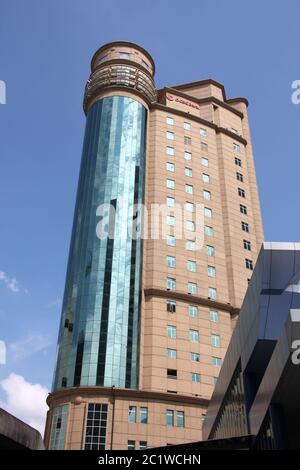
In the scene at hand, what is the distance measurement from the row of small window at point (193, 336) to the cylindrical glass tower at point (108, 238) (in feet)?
12.4

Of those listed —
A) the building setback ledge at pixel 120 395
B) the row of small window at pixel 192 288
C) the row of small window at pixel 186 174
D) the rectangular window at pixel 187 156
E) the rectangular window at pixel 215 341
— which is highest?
the rectangular window at pixel 187 156

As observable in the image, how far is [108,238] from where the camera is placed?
5691 cm

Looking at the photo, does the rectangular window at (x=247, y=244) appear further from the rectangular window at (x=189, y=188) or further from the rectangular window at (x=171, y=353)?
the rectangular window at (x=171, y=353)

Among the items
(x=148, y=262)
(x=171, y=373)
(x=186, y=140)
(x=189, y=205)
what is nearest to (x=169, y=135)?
(x=186, y=140)

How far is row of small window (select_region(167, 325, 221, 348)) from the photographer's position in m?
53.2

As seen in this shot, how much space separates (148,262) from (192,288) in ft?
20.5

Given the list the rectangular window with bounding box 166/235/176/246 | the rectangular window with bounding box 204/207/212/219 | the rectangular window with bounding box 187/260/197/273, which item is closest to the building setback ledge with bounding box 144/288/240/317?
the rectangular window with bounding box 187/260/197/273

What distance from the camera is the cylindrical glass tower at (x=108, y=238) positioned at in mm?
49969

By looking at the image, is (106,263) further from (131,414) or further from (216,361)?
(131,414)

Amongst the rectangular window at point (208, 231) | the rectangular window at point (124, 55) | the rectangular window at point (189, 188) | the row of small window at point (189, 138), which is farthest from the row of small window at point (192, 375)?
the rectangular window at point (124, 55)

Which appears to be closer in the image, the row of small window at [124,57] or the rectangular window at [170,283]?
the rectangular window at [170,283]

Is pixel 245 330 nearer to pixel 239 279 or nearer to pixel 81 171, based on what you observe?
pixel 239 279

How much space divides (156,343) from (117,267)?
392 inches

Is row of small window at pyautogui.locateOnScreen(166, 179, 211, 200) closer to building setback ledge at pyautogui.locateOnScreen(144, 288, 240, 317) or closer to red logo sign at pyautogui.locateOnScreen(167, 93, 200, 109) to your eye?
building setback ledge at pyautogui.locateOnScreen(144, 288, 240, 317)
